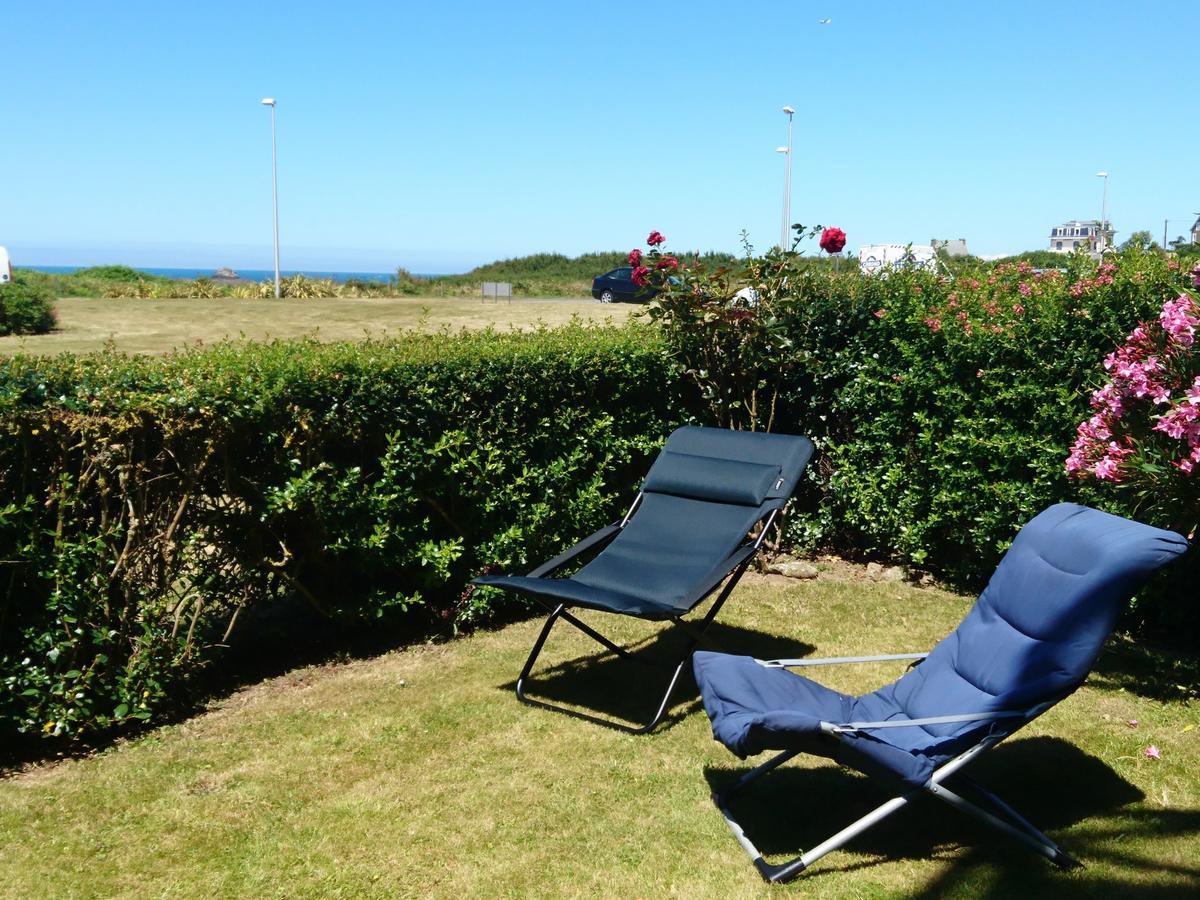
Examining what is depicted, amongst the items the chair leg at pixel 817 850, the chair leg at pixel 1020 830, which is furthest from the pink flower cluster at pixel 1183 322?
the chair leg at pixel 817 850

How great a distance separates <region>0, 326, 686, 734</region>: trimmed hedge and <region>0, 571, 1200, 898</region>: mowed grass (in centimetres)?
40

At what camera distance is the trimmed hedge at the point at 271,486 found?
153 inches

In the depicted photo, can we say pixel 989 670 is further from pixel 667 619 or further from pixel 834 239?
pixel 834 239

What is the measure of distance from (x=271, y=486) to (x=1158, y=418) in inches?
148

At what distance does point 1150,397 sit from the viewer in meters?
4.33

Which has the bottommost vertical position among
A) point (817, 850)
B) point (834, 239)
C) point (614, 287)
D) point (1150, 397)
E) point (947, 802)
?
point (817, 850)

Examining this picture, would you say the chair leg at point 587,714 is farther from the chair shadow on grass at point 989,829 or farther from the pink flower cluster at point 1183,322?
the pink flower cluster at point 1183,322

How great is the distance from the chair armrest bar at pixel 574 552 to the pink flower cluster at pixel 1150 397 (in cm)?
220

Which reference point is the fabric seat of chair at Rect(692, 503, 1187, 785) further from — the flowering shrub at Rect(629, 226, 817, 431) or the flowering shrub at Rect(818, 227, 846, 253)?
the flowering shrub at Rect(818, 227, 846, 253)

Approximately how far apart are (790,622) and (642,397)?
65.4 inches

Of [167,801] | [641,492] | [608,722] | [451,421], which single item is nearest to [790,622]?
[641,492]

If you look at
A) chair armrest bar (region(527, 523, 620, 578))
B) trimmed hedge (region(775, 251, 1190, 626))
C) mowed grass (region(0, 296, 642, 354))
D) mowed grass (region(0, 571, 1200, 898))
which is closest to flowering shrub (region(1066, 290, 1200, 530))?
trimmed hedge (region(775, 251, 1190, 626))

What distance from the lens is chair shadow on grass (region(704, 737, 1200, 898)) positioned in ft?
10.2

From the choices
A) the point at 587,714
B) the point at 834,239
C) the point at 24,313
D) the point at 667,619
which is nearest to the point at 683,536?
the point at 667,619
